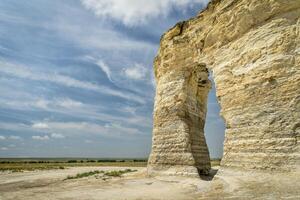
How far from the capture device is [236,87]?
480 inches

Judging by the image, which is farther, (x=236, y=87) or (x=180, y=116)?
(x=180, y=116)

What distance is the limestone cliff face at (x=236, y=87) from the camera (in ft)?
33.1

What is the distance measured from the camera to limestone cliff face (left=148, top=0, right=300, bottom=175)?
1009 centimetres

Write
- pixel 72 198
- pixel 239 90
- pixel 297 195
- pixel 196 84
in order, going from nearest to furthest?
pixel 297 195
pixel 72 198
pixel 239 90
pixel 196 84

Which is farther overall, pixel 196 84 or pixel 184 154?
pixel 196 84

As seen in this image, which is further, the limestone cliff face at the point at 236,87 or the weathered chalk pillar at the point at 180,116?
the weathered chalk pillar at the point at 180,116

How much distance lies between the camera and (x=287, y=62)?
10156mm

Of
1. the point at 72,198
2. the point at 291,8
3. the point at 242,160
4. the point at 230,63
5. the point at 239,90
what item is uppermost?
the point at 291,8

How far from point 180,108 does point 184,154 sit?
2570 mm

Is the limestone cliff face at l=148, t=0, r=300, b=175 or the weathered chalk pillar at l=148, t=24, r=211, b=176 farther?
the weathered chalk pillar at l=148, t=24, r=211, b=176

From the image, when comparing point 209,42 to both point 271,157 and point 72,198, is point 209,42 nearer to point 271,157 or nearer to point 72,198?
point 271,157

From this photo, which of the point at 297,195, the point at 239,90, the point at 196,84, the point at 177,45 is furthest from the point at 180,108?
the point at 297,195

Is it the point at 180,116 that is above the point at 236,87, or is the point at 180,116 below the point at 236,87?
below

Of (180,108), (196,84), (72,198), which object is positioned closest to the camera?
(72,198)
